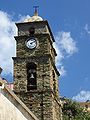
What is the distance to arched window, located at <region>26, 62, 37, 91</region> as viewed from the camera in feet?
86.8

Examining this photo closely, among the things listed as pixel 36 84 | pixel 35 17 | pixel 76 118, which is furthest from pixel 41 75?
pixel 76 118

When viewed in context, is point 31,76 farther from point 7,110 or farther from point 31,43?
point 7,110

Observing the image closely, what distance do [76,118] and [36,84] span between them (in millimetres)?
19090

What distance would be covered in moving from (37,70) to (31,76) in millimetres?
660

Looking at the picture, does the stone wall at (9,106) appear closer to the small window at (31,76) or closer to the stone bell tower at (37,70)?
the stone bell tower at (37,70)

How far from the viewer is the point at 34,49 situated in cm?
2731

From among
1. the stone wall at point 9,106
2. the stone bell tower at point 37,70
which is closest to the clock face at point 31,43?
the stone bell tower at point 37,70

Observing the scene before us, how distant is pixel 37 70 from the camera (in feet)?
86.9

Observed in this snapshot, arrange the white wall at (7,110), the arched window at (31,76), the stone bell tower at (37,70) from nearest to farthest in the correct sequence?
the white wall at (7,110), the stone bell tower at (37,70), the arched window at (31,76)

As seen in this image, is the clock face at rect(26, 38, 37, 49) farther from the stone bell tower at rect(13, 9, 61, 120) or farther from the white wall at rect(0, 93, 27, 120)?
the white wall at rect(0, 93, 27, 120)

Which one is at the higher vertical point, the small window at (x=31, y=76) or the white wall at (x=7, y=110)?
the small window at (x=31, y=76)

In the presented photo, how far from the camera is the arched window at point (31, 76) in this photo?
1041 inches

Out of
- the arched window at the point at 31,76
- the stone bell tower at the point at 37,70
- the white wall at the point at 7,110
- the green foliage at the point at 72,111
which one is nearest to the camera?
the white wall at the point at 7,110

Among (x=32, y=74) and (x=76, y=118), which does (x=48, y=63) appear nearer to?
(x=32, y=74)
